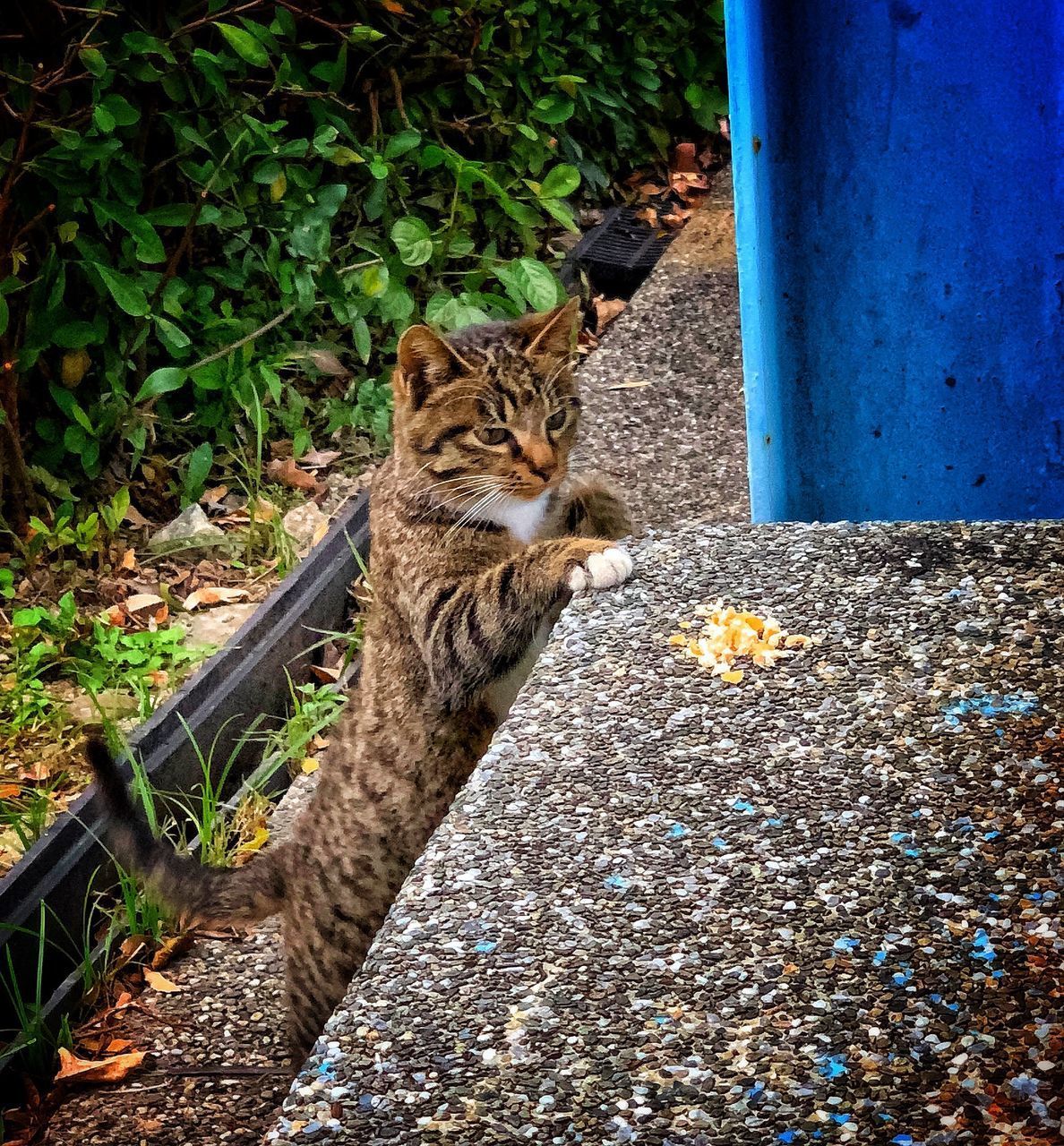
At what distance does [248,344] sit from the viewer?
4.57m

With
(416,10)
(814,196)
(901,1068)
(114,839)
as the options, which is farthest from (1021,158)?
(416,10)

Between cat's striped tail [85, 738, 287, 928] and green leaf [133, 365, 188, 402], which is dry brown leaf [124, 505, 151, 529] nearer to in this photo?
green leaf [133, 365, 188, 402]

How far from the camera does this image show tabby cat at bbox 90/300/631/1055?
2.70m

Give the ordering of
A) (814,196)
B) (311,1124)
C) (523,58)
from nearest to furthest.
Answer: (311,1124) < (814,196) < (523,58)

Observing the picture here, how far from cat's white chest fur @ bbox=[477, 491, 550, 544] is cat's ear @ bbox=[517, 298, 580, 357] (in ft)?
1.09

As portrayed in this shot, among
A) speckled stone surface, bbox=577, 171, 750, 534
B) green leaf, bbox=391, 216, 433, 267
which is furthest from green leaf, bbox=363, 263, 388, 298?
speckled stone surface, bbox=577, 171, 750, 534

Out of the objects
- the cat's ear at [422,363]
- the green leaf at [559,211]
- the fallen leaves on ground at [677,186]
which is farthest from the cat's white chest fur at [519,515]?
the fallen leaves on ground at [677,186]

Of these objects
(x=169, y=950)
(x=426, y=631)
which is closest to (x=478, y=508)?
(x=426, y=631)

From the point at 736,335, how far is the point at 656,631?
2880 mm

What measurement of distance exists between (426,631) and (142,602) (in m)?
1.50

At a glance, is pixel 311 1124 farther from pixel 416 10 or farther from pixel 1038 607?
pixel 416 10

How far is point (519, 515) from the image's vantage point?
10.3ft

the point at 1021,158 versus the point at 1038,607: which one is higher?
the point at 1021,158

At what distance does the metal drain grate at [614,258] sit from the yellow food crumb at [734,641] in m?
3.33
